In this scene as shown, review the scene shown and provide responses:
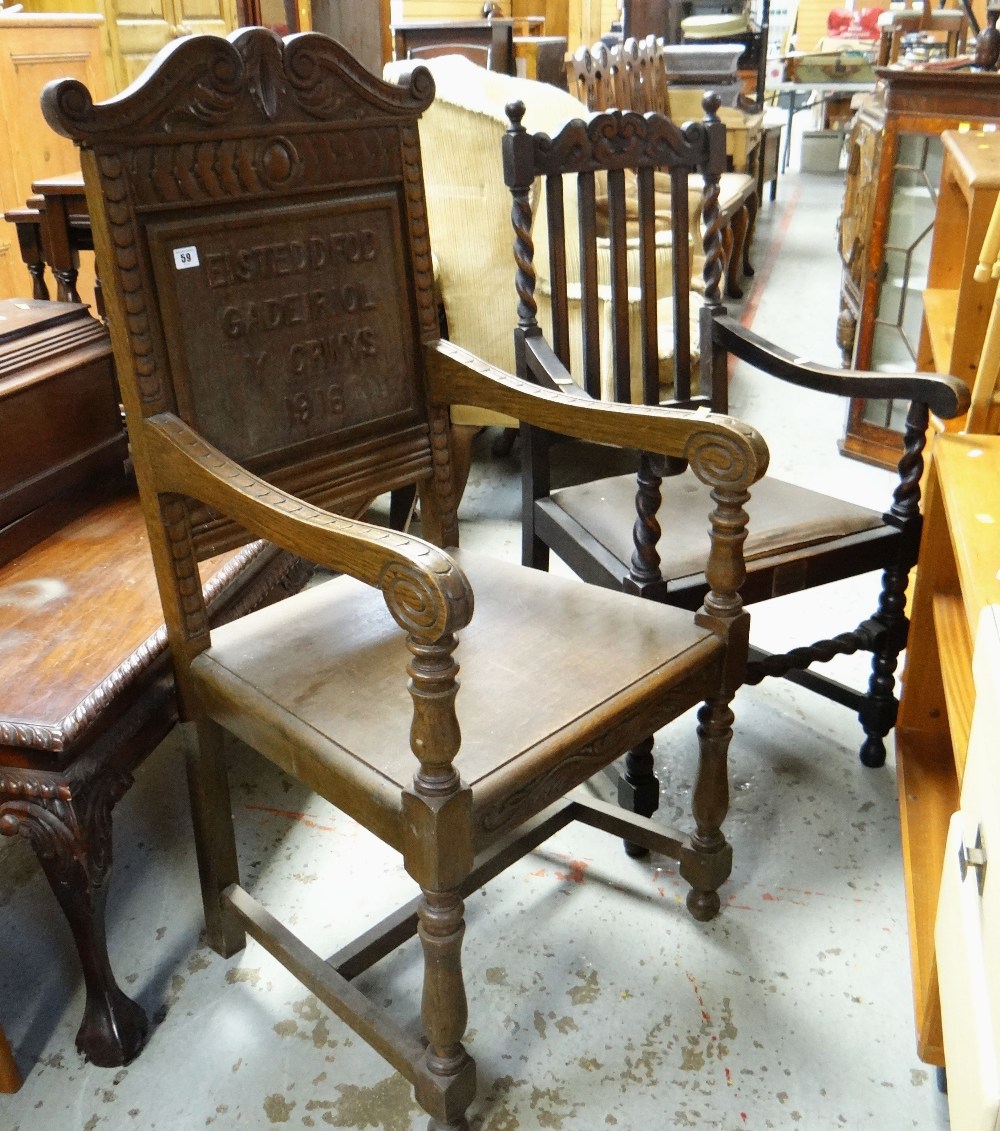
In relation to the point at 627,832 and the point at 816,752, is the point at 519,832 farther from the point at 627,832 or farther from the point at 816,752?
the point at 816,752

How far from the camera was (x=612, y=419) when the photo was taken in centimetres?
135

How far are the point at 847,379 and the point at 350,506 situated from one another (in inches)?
32.6

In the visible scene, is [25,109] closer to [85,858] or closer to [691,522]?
[691,522]

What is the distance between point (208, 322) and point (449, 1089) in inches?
35.7

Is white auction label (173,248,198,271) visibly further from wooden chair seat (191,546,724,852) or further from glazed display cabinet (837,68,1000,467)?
glazed display cabinet (837,68,1000,467)

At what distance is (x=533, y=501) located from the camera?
181 centimetres

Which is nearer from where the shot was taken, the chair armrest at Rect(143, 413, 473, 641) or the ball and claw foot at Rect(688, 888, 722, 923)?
the chair armrest at Rect(143, 413, 473, 641)

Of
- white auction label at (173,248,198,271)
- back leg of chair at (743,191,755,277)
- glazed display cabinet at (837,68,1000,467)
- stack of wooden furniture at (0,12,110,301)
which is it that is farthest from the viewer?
back leg of chair at (743,191,755,277)

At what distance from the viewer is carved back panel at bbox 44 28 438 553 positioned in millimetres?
1129

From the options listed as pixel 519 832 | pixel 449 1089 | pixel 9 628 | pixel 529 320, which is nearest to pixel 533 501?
pixel 529 320

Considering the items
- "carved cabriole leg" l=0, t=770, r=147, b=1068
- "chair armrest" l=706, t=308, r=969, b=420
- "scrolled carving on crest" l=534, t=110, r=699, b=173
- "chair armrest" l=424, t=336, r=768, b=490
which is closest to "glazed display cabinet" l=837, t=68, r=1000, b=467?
"chair armrest" l=706, t=308, r=969, b=420

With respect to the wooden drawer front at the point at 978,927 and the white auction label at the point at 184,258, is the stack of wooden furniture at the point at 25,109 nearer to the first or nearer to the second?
the white auction label at the point at 184,258

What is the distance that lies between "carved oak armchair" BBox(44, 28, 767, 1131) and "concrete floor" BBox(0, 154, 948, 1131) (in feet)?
0.37

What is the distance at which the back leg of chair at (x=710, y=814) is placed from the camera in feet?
4.62
